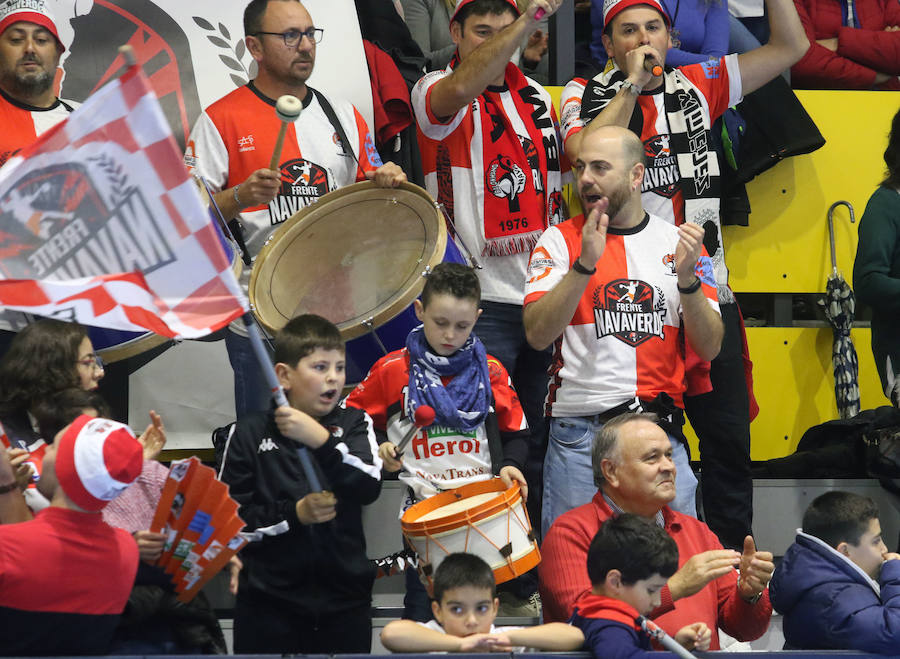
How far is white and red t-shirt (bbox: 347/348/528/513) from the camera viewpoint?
4.04 meters

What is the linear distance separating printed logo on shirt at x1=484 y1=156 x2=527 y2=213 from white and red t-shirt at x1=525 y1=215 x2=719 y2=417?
589mm

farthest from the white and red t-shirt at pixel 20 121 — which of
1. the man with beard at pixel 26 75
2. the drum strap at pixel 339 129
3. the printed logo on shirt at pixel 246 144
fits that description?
the drum strap at pixel 339 129

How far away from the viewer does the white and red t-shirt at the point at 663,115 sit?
5027mm

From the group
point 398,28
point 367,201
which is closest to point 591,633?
point 367,201

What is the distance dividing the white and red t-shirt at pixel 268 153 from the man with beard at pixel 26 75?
552 mm

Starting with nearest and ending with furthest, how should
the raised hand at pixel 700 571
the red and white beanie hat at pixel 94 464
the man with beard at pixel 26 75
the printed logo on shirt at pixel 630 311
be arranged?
the red and white beanie hat at pixel 94 464
the raised hand at pixel 700 571
the printed logo on shirt at pixel 630 311
the man with beard at pixel 26 75

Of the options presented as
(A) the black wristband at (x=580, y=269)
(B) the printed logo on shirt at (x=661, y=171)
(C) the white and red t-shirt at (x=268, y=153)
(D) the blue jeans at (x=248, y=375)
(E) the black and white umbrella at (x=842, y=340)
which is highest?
(C) the white and red t-shirt at (x=268, y=153)

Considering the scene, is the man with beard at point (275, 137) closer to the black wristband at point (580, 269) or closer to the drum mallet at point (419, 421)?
the black wristband at point (580, 269)

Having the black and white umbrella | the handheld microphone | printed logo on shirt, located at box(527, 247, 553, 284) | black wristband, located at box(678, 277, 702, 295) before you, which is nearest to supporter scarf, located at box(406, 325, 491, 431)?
printed logo on shirt, located at box(527, 247, 553, 284)

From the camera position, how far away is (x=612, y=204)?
4.49 metres

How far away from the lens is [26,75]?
484 cm

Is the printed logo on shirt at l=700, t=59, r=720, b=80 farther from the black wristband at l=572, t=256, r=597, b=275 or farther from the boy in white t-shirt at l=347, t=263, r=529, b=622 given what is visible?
the boy in white t-shirt at l=347, t=263, r=529, b=622

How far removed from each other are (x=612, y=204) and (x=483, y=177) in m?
0.77

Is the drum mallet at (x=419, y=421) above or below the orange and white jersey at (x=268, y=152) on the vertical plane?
below
